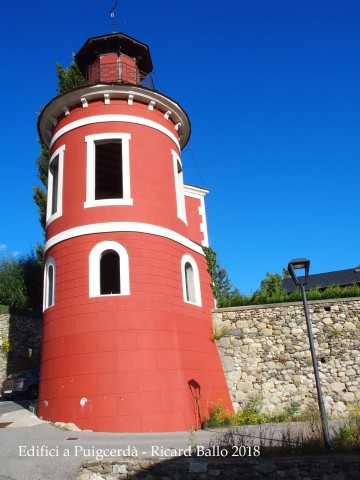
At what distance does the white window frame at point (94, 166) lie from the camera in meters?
12.3

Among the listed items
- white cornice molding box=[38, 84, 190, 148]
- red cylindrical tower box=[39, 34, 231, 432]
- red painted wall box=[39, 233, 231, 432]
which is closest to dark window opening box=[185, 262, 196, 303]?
red cylindrical tower box=[39, 34, 231, 432]

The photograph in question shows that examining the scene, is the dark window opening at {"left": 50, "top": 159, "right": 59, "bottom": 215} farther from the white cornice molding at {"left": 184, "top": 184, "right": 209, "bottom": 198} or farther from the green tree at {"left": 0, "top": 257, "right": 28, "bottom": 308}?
the green tree at {"left": 0, "top": 257, "right": 28, "bottom": 308}

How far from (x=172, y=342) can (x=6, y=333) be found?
41.7ft

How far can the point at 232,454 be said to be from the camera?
658 cm

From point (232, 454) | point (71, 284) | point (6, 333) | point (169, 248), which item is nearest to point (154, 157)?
point (169, 248)

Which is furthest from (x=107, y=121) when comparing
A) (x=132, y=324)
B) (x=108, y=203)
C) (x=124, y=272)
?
(x=132, y=324)

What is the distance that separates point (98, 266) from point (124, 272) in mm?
739

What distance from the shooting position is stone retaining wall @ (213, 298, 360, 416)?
13148 millimetres

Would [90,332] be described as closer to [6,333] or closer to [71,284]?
[71,284]

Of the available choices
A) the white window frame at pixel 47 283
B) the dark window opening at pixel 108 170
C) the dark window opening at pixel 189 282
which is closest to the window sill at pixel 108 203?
the white window frame at pixel 47 283

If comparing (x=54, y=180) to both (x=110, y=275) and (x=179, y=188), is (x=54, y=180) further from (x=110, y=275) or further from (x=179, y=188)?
(x=179, y=188)

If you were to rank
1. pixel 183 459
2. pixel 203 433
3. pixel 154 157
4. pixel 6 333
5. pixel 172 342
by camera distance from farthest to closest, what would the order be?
pixel 6 333, pixel 154 157, pixel 172 342, pixel 203 433, pixel 183 459

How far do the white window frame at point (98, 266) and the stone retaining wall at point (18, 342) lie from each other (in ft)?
37.7

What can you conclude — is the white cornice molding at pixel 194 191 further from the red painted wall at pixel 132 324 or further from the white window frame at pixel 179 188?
the red painted wall at pixel 132 324
